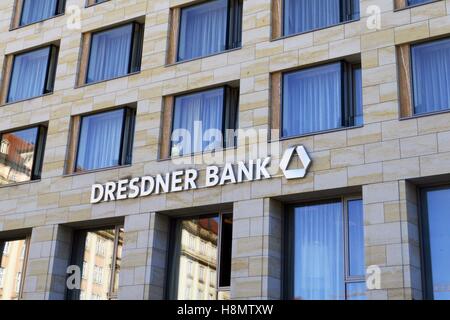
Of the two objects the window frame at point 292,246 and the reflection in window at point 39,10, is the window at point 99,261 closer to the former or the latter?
the window frame at point 292,246

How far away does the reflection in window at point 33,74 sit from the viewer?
2712cm

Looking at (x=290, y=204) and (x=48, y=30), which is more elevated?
(x=48, y=30)

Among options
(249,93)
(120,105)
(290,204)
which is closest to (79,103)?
(120,105)

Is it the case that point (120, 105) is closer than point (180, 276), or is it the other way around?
point (180, 276)

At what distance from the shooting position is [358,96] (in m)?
21.1

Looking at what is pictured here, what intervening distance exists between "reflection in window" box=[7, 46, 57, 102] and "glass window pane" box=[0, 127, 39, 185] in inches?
56.8

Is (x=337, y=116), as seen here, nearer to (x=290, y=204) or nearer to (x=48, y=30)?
(x=290, y=204)

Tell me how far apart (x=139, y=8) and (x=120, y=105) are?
3545mm

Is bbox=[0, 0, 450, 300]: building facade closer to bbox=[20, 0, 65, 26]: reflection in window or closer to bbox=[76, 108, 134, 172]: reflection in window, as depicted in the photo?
bbox=[76, 108, 134, 172]: reflection in window

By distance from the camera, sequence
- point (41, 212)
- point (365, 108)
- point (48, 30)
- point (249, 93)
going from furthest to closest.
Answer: point (48, 30), point (41, 212), point (249, 93), point (365, 108)

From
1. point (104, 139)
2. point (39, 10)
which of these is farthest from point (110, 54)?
point (39, 10)

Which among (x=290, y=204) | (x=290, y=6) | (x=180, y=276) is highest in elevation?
(x=290, y=6)

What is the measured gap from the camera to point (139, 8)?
2564cm

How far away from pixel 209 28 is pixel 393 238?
972cm
